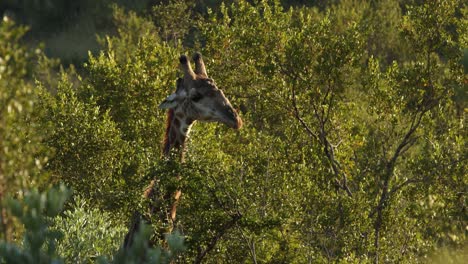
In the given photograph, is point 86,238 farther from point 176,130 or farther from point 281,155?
point 281,155

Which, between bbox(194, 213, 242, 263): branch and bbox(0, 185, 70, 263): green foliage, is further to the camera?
bbox(194, 213, 242, 263): branch

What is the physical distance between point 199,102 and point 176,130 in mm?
759

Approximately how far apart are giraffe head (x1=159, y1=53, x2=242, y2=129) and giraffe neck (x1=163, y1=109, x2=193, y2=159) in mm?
Answer: 43

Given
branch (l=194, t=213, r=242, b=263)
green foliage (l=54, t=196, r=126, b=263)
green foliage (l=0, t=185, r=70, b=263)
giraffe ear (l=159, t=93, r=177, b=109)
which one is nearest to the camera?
green foliage (l=0, t=185, r=70, b=263)

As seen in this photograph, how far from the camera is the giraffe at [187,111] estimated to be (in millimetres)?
13945

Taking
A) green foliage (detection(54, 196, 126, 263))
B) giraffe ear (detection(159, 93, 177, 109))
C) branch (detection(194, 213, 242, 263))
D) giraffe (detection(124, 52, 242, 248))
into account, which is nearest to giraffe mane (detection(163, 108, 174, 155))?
giraffe (detection(124, 52, 242, 248))

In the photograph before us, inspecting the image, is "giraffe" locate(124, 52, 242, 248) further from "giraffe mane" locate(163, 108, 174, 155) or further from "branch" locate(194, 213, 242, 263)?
"branch" locate(194, 213, 242, 263)

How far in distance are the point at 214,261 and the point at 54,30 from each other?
70892mm

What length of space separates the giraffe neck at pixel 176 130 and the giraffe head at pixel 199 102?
0.04 m

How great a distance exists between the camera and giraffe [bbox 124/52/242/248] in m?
13.9

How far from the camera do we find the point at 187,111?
14633mm

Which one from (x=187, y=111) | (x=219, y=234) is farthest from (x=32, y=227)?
(x=187, y=111)

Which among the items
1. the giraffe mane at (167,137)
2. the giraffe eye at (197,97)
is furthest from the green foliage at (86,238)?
the giraffe eye at (197,97)

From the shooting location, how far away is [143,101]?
25.5m
